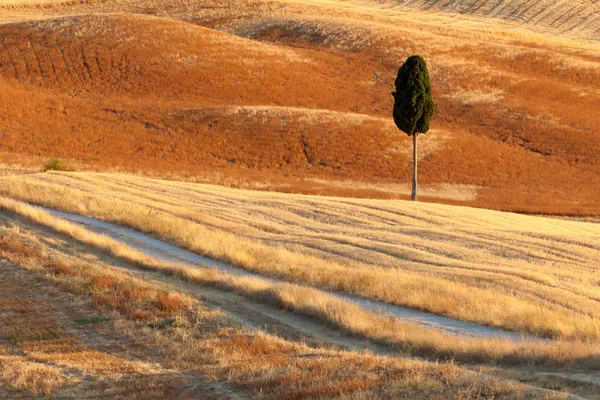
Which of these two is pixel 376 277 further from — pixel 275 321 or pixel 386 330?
pixel 386 330

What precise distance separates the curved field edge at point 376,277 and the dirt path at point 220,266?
276 mm

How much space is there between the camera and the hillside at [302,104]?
61.3m

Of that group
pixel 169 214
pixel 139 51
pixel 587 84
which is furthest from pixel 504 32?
pixel 169 214

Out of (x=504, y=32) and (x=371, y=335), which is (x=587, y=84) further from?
(x=371, y=335)

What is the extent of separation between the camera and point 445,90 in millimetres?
80625

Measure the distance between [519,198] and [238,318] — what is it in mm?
42472

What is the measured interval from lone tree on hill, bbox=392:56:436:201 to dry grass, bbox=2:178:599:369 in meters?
29.8

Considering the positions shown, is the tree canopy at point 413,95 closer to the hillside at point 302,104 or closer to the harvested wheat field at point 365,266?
the hillside at point 302,104

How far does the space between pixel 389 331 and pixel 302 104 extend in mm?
61769

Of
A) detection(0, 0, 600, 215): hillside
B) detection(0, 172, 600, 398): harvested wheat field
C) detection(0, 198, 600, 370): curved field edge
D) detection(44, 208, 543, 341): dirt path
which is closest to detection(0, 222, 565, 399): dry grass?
detection(0, 172, 600, 398): harvested wheat field

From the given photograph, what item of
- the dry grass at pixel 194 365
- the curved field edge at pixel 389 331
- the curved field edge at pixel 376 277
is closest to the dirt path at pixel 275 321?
the curved field edge at pixel 389 331

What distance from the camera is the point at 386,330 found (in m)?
16.2

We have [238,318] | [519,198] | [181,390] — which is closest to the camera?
[181,390]

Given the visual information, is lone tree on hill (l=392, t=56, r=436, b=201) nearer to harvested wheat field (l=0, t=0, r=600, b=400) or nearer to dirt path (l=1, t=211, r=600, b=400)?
harvested wheat field (l=0, t=0, r=600, b=400)
